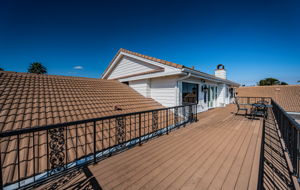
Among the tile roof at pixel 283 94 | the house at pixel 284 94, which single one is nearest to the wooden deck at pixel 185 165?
the house at pixel 284 94

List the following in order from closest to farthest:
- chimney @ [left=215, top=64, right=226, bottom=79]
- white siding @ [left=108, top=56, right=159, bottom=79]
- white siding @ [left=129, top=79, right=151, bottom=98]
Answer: white siding @ [left=108, top=56, right=159, bottom=79] → white siding @ [left=129, top=79, right=151, bottom=98] → chimney @ [left=215, top=64, right=226, bottom=79]

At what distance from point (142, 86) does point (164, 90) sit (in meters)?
1.84

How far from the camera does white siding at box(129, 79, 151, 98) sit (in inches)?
290

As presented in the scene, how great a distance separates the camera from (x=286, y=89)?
17.8 metres

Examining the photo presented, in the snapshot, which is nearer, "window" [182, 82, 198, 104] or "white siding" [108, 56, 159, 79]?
"window" [182, 82, 198, 104]

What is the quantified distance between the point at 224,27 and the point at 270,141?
29.0 ft

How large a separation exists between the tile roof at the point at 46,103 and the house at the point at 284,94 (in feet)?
61.9

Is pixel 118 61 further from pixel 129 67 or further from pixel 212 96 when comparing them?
pixel 212 96

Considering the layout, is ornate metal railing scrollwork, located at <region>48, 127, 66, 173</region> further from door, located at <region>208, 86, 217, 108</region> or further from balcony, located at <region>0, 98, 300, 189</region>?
door, located at <region>208, 86, 217, 108</region>

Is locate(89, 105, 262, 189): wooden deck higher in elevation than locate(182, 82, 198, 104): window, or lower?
lower

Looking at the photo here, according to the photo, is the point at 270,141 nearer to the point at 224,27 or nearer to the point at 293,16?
the point at 224,27

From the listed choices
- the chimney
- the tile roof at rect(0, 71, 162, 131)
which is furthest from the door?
the tile roof at rect(0, 71, 162, 131)

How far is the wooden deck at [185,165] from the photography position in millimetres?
1801

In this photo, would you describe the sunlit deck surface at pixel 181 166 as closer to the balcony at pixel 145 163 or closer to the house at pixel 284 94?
the balcony at pixel 145 163
